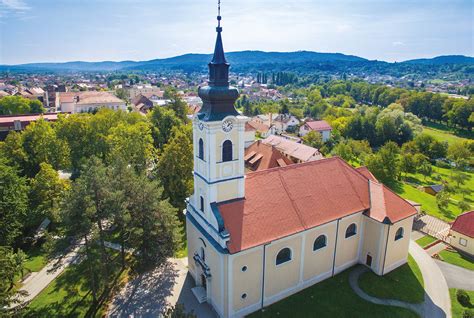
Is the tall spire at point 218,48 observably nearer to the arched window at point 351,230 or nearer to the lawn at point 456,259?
the arched window at point 351,230

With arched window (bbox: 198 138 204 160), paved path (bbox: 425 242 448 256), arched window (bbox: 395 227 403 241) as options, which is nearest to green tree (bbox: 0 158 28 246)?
arched window (bbox: 198 138 204 160)

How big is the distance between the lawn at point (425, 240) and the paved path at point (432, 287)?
44.2 inches

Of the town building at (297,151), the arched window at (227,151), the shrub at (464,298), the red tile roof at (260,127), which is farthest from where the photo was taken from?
the red tile roof at (260,127)

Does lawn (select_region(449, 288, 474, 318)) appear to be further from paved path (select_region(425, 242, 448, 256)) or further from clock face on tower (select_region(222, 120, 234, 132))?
clock face on tower (select_region(222, 120, 234, 132))

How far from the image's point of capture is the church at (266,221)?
2275 centimetres

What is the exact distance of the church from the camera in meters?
22.8

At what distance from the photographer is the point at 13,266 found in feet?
71.5

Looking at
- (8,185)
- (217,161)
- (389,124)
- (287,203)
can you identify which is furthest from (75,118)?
(389,124)

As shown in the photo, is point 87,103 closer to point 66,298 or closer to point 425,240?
point 66,298

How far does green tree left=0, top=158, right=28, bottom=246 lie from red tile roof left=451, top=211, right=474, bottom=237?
4601 cm

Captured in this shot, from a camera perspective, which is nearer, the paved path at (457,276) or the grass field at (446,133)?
the paved path at (457,276)

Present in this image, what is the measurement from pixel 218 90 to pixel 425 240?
29.7 metres

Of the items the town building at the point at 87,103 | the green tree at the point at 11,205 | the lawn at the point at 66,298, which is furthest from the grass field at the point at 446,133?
the green tree at the point at 11,205

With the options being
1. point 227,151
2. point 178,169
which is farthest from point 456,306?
point 178,169
